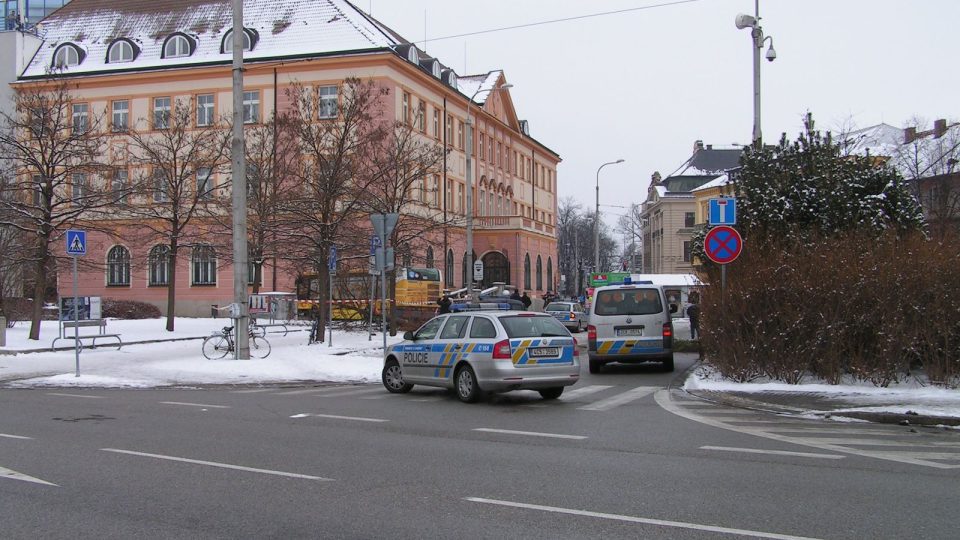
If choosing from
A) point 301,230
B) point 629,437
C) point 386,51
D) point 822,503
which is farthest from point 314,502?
point 386,51

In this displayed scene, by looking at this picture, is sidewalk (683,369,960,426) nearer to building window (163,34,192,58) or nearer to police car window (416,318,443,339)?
police car window (416,318,443,339)

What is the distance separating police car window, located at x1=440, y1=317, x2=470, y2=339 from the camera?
47.6 ft

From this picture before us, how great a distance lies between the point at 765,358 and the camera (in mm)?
15000

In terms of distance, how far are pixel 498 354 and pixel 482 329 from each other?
64cm

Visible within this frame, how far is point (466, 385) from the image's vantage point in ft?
46.6

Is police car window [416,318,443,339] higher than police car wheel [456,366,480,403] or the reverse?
higher

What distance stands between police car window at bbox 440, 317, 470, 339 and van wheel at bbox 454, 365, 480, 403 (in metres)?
0.58

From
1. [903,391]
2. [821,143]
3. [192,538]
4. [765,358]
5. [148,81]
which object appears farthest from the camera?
[148,81]

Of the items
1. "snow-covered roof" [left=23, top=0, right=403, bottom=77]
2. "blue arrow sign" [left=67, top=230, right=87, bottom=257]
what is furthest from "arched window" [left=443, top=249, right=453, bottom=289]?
"blue arrow sign" [left=67, top=230, right=87, bottom=257]

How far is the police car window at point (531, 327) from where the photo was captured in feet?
45.8

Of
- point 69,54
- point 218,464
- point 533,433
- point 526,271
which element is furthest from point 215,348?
point 526,271

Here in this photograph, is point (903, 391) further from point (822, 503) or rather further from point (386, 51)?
point (386, 51)

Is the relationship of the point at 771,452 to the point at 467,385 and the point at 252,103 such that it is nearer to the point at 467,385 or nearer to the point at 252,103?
the point at 467,385

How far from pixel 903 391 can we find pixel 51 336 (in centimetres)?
2625
